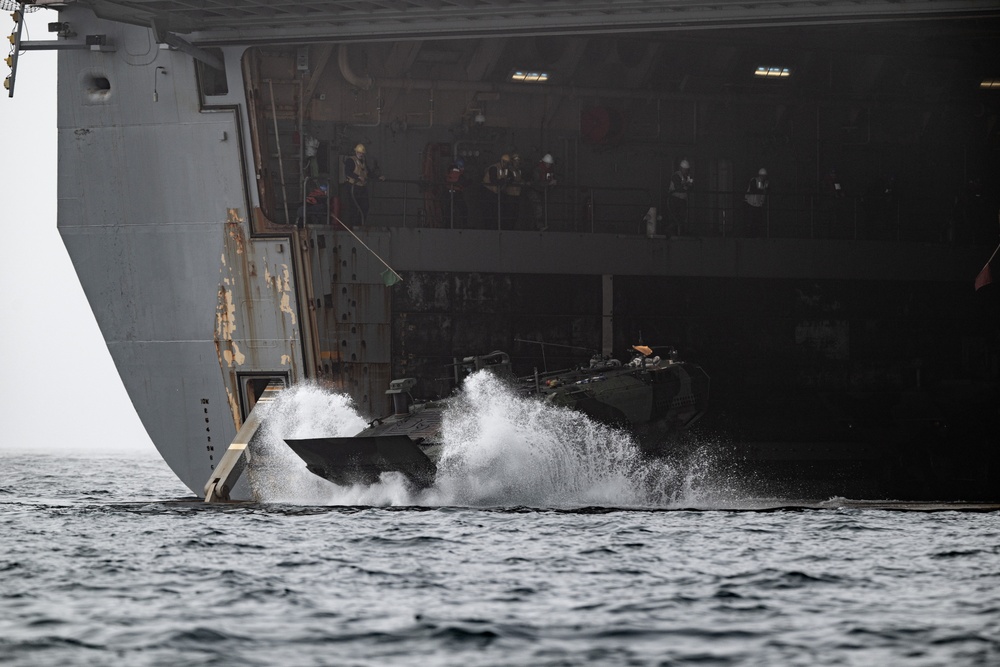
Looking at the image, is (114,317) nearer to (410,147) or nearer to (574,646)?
(410,147)

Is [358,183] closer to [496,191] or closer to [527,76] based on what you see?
[496,191]

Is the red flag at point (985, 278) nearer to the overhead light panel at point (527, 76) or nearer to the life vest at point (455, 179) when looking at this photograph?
the overhead light panel at point (527, 76)

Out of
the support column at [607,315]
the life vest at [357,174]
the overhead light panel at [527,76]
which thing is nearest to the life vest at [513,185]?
the overhead light panel at [527,76]

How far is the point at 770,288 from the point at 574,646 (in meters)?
14.9

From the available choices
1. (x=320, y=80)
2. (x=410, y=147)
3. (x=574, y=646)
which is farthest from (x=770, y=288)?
(x=574, y=646)

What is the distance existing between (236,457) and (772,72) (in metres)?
11.6

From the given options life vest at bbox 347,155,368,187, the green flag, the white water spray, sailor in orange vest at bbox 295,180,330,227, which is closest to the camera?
the white water spray

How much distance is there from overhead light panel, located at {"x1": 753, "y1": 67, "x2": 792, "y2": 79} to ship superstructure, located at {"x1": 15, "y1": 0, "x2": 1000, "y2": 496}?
86 mm

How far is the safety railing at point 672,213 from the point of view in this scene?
864 inches

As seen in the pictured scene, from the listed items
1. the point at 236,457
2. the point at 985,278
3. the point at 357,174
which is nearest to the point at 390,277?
Answer: the point at 357,174

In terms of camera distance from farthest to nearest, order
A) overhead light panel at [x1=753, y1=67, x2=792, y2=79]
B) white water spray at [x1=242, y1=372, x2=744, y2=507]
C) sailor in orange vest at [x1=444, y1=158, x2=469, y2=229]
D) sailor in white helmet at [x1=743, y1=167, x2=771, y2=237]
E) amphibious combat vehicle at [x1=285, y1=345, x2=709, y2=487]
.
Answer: overhead light panel at [x1=753, y1=67, x2=792, y2=79]
sailor in white helmet at [x1=743, y1=167, x2=771, y2=237]
sailor in orange vest at [x1=444, y1=158, x2=469, y2=229]
white water spray at [x1=242, y1=372, x2=744, y2=507]
amphibious combat vehicle at [x1=285, y1=345, x2=709, y2=487]

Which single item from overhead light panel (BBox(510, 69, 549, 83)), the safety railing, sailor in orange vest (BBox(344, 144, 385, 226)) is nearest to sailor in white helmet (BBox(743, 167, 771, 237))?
the safety railing

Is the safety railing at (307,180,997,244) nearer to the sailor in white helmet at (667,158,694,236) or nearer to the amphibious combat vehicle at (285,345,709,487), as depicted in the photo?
the sailor in white helmet at (667,158,694,236)

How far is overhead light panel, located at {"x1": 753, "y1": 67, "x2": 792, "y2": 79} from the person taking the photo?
75.7 ft
